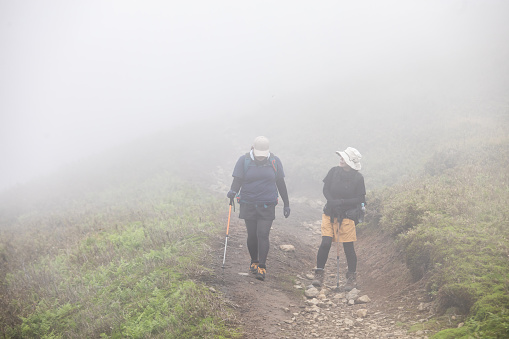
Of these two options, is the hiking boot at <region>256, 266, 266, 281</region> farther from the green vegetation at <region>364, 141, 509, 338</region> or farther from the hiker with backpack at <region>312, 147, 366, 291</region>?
the green vegetation at <region>364, 141, 509, 338</region>

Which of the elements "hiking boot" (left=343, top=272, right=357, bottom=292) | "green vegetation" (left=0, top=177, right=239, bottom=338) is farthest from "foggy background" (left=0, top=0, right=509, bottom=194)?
"green vegetation" (left=0, top=177, right=239, bottom=338)

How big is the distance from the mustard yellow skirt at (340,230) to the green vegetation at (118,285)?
2563 millimetres

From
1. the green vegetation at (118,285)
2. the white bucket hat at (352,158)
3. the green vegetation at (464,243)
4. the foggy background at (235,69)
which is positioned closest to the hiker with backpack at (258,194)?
the green vegetation at (118,285)

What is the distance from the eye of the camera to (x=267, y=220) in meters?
6.87

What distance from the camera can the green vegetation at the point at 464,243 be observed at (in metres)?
4.02

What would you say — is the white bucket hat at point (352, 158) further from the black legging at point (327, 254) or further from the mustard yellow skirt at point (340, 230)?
the black legging at point (327, 254)

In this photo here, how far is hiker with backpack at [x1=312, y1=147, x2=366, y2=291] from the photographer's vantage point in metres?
7.00

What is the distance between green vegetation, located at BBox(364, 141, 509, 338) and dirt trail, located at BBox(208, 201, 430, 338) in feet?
1.48

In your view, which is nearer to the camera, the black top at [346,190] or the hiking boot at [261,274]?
the hiking boot at [261,274]

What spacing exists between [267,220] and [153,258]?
2.65m

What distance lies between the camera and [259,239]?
6.85m

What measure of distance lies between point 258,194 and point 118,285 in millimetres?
3215

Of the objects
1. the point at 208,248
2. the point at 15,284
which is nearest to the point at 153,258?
the point at 208,248

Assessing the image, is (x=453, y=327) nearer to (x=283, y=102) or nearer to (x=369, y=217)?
(x=369, y=217)
